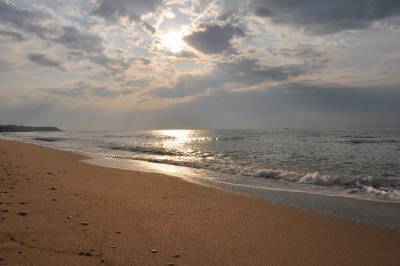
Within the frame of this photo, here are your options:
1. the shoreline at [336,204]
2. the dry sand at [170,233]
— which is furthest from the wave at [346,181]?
the dry sand at [170,233]

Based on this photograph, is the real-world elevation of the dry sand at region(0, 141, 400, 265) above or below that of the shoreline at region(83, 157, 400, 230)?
above

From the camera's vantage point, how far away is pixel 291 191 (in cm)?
1047

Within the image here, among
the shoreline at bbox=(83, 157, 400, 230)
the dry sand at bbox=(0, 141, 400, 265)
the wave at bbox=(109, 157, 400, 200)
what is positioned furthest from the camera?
the wave at bbox=(109, 157, 400, 200)

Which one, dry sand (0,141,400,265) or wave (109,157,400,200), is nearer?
dry sand (0,141,400,265)

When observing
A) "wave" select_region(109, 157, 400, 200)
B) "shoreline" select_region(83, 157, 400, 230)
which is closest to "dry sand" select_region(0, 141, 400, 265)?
"shoreline" select_region(83, 157, 400, 230)

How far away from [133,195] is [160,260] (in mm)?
4492

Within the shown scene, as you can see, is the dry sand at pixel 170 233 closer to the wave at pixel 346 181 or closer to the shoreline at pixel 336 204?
the shoreline at pixel 336 204

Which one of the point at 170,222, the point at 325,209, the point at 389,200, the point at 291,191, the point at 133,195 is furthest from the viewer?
the point at 291,191

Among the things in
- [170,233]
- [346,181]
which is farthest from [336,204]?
[170,233]

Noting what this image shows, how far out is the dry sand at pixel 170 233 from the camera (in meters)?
4.09

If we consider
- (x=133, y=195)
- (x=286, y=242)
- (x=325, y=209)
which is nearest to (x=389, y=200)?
(x=325, y=209)

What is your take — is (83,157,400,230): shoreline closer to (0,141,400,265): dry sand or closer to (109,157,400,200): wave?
(0,141,400,265): dry sand

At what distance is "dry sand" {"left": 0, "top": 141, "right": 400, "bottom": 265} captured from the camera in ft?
13.4

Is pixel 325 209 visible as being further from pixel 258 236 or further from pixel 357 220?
pixel 258 236
